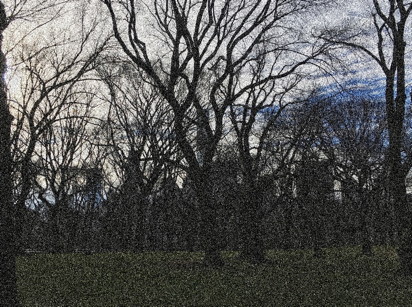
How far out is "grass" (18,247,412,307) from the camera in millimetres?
8602

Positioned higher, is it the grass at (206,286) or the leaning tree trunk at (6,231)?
the leaning tree trunk at (6,231)

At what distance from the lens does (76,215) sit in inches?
1463

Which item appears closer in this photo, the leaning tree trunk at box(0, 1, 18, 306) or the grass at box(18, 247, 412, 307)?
the leaning tree trunk at box(0, 1, 18, 306)

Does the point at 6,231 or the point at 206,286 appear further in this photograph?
the point at 206,286

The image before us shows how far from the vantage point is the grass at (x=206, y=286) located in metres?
8.60

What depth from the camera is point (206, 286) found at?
10.4 metres

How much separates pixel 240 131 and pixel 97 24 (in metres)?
7.54

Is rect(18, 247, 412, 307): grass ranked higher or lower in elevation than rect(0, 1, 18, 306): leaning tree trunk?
lower

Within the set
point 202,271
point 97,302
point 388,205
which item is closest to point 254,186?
point 202,271

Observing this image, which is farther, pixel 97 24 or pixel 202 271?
pixel 97 24

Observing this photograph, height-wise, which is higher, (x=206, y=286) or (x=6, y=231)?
(x=6, y=231)

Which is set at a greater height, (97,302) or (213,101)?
(213,101)

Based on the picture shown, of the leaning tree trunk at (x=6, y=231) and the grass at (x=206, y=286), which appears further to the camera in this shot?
the grass at (x=206, y=286)

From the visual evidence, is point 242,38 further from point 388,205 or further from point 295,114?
point 388,205
